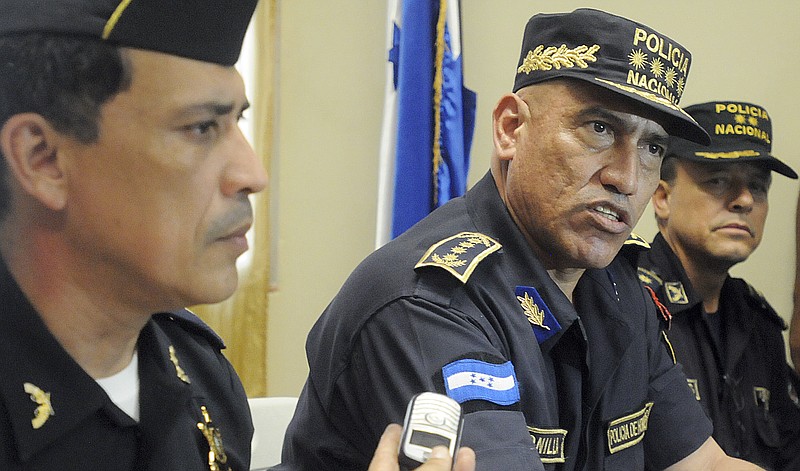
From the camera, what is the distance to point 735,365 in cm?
235

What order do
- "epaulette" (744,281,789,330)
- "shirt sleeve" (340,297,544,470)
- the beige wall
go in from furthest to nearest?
1. the beige wall
2. "epaulette" (744,281,789,330)
3. "shirt sleeve" (340,297,544,470)

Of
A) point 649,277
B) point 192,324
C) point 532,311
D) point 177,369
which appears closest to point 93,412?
point 177,369

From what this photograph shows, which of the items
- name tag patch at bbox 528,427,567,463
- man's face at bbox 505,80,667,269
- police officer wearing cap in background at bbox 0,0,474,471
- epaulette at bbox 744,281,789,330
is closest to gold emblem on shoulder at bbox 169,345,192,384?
police officer wearing cap in background at bbox 0,0,474,471

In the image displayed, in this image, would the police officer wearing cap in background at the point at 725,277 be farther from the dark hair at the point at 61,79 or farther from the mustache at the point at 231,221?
the dark hair at the point at 61,79

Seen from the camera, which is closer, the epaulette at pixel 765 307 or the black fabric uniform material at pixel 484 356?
the black fabric uniform material at pixel 484 356

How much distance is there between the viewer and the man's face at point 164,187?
705mm

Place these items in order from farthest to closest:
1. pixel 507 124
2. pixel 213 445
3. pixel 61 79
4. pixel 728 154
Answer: pixel 728 154 < pixel 507 124 < pixel 213 445 < pixel 61 79

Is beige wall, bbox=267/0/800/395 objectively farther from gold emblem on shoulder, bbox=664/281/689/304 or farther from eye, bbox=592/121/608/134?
eye, bbox=592/121/608/134

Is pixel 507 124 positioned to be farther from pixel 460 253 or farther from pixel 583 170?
pixel 460 253

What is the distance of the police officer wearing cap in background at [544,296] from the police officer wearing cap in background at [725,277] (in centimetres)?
58

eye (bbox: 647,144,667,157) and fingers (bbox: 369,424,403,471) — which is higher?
eye (bbox: 647,144,667,157)

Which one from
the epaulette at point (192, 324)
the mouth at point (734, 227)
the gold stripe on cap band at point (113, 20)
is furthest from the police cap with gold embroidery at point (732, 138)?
the gold stripe on cap band at point (113, 20)

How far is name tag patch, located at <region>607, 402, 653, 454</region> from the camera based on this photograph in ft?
4.99

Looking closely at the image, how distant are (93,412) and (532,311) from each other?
79 centimetres
